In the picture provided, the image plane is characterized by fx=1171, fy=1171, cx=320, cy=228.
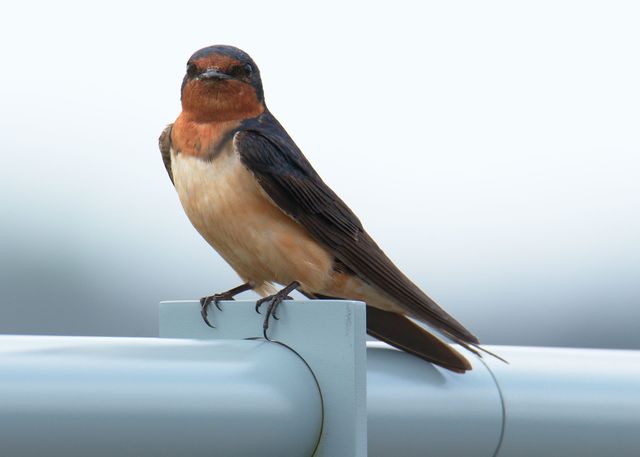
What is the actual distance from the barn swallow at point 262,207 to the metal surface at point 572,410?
0.70m

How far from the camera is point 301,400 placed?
0.89 metres

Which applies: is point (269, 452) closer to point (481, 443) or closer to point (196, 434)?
point (196, 434)

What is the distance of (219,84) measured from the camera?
2.21 meters

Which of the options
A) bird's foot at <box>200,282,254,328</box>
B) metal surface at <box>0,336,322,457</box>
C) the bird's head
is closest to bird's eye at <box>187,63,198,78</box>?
the bird's head

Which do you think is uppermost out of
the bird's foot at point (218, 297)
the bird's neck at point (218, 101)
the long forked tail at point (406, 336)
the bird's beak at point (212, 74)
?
the bird's beak at point (212, 74)

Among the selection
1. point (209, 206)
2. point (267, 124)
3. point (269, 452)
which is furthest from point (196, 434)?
point (267, 124)

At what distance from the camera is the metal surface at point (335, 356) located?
35.5 inches

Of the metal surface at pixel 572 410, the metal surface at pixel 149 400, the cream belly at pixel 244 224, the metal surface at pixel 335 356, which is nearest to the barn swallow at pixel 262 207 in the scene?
the cream belly at pixel 244 224

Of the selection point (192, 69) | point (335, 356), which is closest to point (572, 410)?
point (335, 356)

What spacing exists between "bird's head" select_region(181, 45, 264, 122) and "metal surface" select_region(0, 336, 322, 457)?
1.34m

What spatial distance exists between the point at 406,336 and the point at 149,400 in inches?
44.7

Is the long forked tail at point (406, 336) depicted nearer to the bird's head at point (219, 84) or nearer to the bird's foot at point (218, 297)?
the bird's foot at point (218, 297)

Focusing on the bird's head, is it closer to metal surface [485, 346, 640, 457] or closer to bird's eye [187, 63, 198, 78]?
bird's eye [187, 63, 198, 78]

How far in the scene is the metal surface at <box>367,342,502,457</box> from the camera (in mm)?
1100
